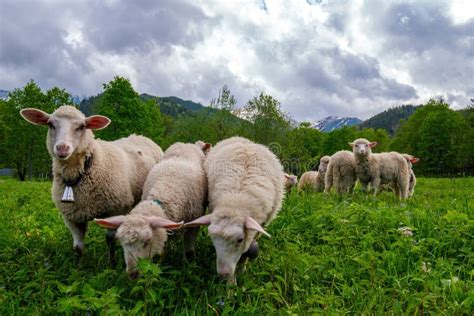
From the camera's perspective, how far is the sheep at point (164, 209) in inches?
149

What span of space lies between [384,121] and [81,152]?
689 ft

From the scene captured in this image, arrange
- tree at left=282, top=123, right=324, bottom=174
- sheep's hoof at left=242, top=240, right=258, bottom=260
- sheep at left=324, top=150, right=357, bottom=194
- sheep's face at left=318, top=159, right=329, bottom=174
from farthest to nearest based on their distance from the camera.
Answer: tree at left=282, top=123, right=324, bottom=174, sheep's face at left=318, top=159, right=329, bottom=174, sheep at left=324, top=150, right=357, bottom=194, sheep's hoof at left=242, top=240, right=258, bottom=260

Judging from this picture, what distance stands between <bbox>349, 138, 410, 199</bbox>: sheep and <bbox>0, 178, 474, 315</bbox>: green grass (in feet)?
20.7

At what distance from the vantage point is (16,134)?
3916cm

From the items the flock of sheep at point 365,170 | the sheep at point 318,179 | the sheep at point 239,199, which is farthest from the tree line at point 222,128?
the sheep at point 239,199

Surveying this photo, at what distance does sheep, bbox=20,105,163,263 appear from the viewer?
489 cm

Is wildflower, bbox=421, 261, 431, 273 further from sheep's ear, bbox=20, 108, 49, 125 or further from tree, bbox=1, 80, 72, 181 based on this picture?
tree, bbox=1, 80, 72, 181

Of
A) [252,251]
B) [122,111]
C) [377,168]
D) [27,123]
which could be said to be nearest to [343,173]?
[377,168]

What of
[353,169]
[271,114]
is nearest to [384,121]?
[271,114]

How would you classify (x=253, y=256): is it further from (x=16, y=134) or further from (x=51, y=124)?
(x=16, y=134)

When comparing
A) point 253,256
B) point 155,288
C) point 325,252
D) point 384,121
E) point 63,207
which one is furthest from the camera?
point 384,121

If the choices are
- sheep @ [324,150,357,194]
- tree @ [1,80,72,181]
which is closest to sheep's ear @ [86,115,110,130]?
sheep @ [324,150,357,194]

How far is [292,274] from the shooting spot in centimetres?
397

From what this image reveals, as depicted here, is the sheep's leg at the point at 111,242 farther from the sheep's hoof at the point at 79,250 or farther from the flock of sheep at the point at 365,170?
the flock of sheep at the point at 365,170
